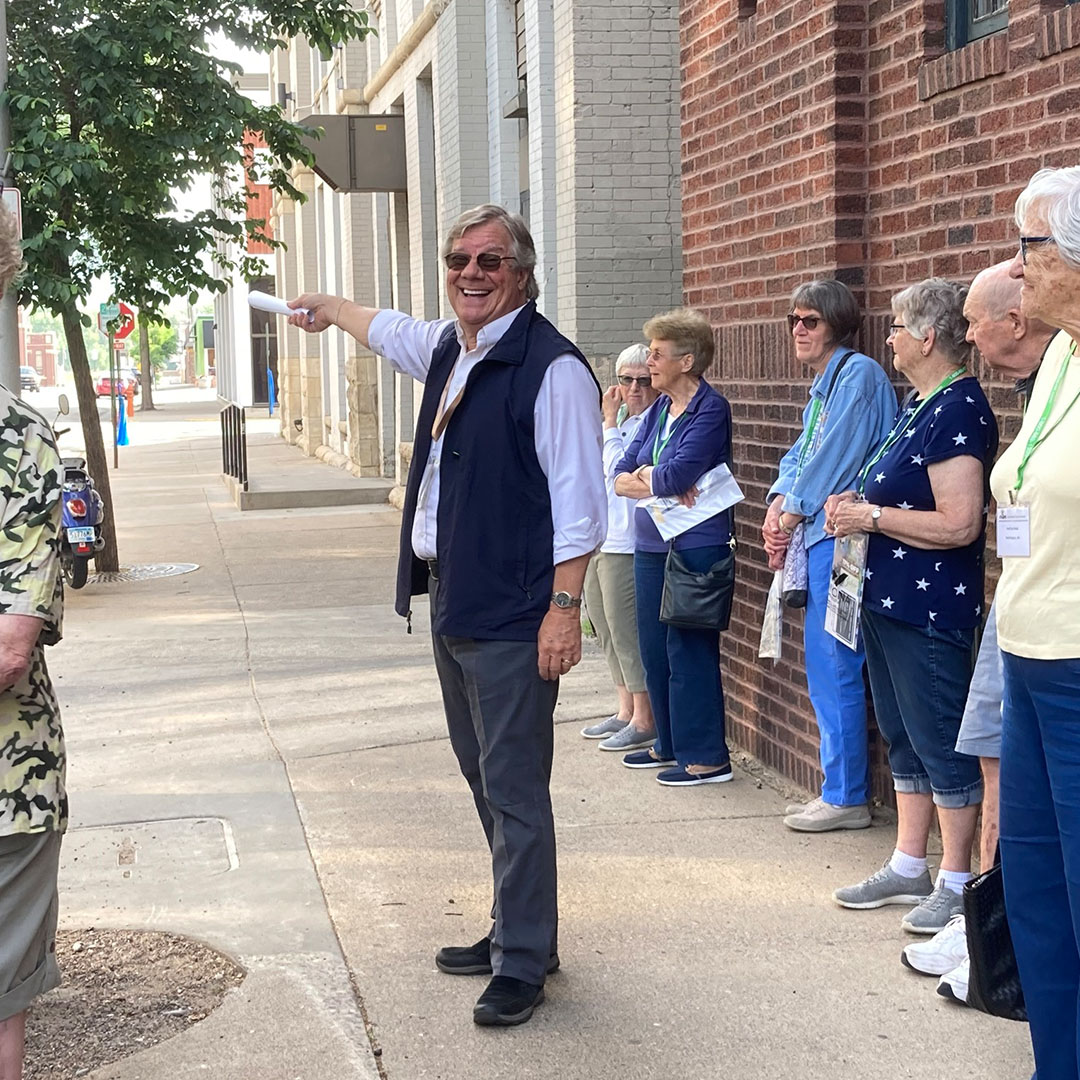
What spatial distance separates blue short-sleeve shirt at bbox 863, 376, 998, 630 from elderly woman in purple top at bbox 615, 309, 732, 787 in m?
1.53

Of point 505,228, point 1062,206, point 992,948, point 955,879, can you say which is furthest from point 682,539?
point 1062,206

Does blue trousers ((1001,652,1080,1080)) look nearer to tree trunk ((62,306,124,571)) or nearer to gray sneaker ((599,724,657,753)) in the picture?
gray sneaker ((599,724,657,753))

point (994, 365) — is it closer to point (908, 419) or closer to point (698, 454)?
point (908, 419)

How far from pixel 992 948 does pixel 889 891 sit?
1.39m

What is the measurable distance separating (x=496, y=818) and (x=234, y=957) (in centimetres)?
95

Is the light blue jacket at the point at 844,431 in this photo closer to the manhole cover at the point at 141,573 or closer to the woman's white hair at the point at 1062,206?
the woman's white hair at the point at 1062,206

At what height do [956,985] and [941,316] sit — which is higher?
[941,316]

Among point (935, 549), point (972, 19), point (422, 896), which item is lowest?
point (422, 896)

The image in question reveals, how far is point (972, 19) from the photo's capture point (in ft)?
17.4

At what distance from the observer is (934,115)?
5309 mm

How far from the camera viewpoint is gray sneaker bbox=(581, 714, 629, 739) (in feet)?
23.5

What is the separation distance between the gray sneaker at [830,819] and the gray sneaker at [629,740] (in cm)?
136

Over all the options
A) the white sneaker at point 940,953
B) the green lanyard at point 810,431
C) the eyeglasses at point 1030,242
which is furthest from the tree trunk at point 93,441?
the eyeglasses at point 1030,242

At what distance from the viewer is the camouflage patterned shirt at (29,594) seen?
2964 mm
